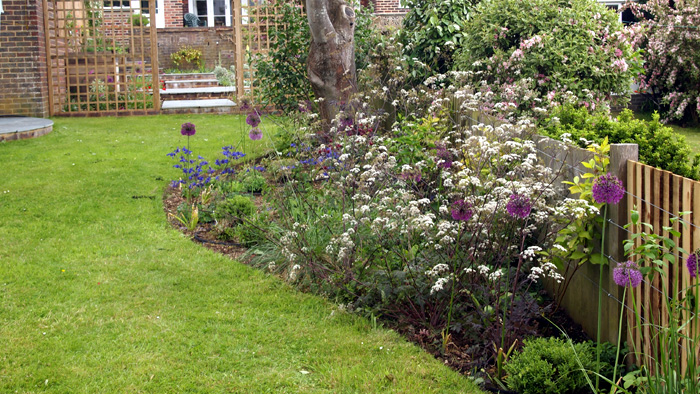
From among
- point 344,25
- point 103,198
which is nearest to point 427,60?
point 344,25

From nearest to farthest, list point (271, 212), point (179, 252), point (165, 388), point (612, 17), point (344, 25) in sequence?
point (165, 388), point (179, 252), point (271, 212), point (612, 17), point (344, 25)

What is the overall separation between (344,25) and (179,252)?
366 cm

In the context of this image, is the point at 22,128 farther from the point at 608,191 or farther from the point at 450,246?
the point at 608,191

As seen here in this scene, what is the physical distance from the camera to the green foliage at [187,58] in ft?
73.5

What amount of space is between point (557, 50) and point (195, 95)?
42.6 feet

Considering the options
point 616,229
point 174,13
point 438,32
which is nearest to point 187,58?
point 174,13

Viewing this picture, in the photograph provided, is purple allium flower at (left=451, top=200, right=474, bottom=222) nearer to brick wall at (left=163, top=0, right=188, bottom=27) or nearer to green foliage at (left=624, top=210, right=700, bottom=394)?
green foliage at (left=624, top=210, right=700, bottom=394)

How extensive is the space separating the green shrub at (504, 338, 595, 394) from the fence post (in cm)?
22

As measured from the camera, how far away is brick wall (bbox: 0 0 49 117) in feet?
40.9

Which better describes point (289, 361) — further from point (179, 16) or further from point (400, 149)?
point (179, 16)

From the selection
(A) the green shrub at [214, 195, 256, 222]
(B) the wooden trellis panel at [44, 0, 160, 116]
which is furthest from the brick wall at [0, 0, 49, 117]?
(A) the green shrub at [214, 195, 256, 222]

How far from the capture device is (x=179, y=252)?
5.13 meters

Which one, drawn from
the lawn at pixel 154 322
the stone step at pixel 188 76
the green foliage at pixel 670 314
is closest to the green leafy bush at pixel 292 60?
the lawn at pixel 154 322

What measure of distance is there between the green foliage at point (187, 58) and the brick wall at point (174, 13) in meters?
1.99
